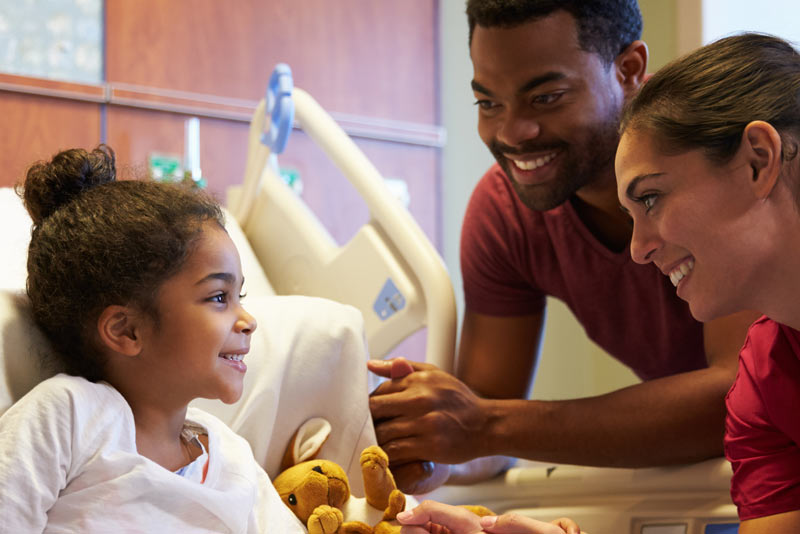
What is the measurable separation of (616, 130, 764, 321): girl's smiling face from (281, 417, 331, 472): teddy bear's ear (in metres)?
0.56

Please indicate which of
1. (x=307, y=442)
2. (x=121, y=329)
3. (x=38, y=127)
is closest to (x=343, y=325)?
(x=307, y=442)

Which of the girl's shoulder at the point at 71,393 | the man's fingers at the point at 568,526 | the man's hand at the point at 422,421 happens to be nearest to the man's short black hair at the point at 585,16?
the man's hand at the point at 422,421

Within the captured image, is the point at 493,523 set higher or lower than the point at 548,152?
lower

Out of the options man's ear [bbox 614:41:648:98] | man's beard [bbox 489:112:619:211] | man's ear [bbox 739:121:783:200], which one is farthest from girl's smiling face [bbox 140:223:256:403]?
man's ear [bbox 614:41:648:98]

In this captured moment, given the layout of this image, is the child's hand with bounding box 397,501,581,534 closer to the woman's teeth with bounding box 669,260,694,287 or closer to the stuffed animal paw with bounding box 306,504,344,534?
the stuffed animal paw with bounding box 306,504,344,534

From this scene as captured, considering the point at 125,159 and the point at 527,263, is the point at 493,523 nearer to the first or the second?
the point at 527,263

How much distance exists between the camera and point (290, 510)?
4.08 ft

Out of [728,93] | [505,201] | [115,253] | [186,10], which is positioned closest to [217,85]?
[186,10]

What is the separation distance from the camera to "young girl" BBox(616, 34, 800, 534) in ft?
3.47

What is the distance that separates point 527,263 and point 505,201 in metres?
0.14

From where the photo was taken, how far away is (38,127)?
104 inches

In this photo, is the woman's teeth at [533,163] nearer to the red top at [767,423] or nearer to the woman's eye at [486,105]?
the woman's eye at [486,105]

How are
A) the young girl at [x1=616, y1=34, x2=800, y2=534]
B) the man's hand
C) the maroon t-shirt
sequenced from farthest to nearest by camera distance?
the maroon t-shirt
the man's hand
the young girl at [x1=616, y1=34, x2=800, y2=534]

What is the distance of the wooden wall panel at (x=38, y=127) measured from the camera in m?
2.59
